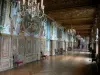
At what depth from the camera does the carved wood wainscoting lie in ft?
21.9

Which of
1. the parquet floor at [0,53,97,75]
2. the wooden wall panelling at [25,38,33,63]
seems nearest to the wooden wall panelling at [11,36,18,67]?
the parquet floor at [0,53,97,75]

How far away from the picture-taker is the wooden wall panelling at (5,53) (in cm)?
661

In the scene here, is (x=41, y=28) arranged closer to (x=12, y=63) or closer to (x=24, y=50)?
(x=24, y=50)

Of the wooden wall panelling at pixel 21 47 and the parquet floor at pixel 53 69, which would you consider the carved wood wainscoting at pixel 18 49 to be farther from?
the parquet floor at pixel 53 69

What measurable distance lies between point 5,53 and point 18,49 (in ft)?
4.06

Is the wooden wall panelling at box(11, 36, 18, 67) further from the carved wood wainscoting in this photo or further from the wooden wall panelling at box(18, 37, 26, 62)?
the wooden wall panelling at box(18, 37, 26, 62)

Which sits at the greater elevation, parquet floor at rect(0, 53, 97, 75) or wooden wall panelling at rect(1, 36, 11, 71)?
wooden wall panelling at rect(1, 36, 11, 71)

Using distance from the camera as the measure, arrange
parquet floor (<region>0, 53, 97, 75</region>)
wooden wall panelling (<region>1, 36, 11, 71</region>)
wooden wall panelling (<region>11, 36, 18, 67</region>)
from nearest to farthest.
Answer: parquet floor (<region>0, 53, 97, 75</region>)
wooden wall panelling (<region>1, 36, 11, 71</region>)
wooden wall panelling (<region>11, 36, 18, 67</region>)

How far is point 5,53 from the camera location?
6816 mm

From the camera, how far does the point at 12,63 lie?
7.39m

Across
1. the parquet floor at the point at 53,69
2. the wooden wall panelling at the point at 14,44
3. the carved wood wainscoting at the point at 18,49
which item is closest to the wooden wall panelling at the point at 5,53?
the carved wood wainscoting at the point at 18,49

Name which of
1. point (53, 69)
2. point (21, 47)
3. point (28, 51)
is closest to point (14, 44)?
point (21, 47)

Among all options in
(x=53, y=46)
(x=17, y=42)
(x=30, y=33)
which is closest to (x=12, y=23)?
(x=17, y=42)

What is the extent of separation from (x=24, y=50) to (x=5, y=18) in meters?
2.87
